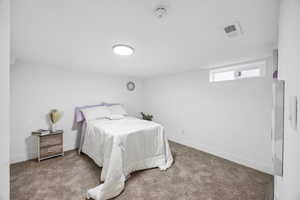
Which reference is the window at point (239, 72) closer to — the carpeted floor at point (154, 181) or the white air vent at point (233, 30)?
the white air vent at point (233, 30)

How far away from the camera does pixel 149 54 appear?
6.86ft

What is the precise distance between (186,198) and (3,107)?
1.98 meters

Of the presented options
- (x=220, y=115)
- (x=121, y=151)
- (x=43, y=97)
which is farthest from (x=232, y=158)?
(x=43, y=97)

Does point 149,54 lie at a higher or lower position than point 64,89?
higher

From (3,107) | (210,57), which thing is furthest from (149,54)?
(3,107)

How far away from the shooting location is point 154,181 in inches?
72.4

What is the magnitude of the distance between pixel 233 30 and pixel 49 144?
12.1 ft

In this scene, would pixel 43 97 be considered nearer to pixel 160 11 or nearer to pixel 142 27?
pixel 142 27

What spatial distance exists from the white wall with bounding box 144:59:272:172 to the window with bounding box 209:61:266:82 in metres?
0.14

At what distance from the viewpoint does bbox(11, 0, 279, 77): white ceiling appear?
3.32 feet

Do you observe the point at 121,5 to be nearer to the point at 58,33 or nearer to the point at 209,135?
the point at 58,33

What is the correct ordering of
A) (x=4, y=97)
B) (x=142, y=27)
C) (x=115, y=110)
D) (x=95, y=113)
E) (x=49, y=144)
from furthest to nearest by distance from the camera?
(x=115, y=110)
(x=95, y=113)
(x=49, y=144)
(x=142, y=27)
(x=4, y=97)

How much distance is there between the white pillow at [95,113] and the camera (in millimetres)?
2875

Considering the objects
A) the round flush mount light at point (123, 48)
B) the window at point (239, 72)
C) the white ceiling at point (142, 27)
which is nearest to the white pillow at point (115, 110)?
the white ceiling at point (142, 27)
